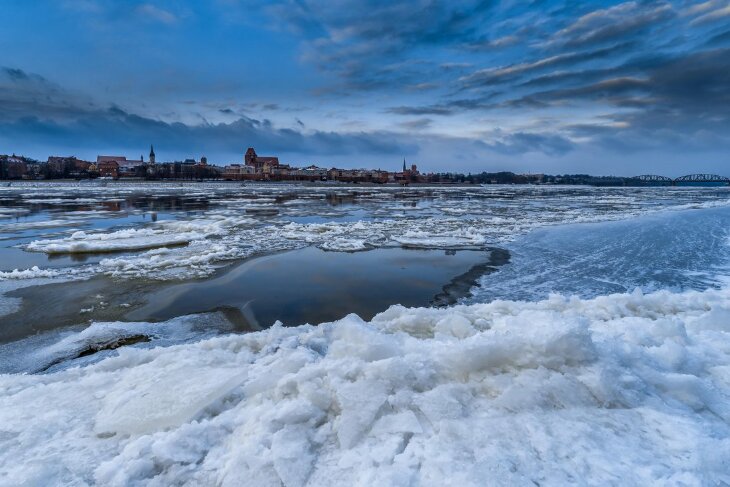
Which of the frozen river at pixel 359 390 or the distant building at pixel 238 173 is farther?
the distant building at pixel 238 173

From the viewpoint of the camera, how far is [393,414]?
278 centimetres

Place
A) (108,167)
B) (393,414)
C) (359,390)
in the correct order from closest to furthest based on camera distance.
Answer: (393,414) < (359,390) < (108,167)

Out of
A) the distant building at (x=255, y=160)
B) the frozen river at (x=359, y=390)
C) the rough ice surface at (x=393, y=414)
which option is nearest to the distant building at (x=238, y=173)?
the distant building at (x=255, y=160)

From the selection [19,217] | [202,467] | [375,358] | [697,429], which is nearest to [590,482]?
[697,429]

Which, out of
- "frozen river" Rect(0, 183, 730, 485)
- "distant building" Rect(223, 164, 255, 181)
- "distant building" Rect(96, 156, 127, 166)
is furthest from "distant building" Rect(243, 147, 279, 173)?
"frozen river" Rect(0, 183, 730, 485)

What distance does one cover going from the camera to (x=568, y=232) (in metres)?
15.7

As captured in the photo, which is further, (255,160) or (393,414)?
(255,160)

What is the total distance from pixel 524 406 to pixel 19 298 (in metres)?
8.24

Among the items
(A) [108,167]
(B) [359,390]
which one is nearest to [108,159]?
(A) [108,167]

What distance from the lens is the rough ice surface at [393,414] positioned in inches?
91.5

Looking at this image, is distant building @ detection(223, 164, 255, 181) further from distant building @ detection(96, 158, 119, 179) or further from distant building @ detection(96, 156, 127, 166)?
distant building @ detection(96, 156, 127, 166)

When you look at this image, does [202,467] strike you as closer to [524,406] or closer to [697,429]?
[524,406]

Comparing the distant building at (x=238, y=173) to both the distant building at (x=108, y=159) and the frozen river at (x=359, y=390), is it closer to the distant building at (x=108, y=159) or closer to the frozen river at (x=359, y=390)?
the distant building at (x=108, y=159)

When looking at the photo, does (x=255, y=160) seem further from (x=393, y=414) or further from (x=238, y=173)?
(x=393, y=414)
